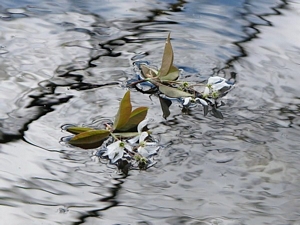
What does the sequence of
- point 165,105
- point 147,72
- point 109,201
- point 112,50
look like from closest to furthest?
point 109,201, point 165,105, point 147,72, point 112,50

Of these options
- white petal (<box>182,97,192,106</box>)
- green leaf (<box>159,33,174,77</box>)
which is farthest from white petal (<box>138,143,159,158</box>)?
green leaf (<box>159,33,174,77</box>)

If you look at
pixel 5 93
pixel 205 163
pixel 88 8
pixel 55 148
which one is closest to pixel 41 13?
pixel 88 8

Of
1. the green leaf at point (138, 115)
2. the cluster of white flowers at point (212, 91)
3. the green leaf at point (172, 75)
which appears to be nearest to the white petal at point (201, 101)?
the cluster of white flowers at point (212, 91)

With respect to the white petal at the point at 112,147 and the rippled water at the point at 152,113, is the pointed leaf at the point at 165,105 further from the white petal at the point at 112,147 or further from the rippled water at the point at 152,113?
the white petal at the point at 112,147

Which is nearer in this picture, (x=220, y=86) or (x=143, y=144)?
(x=143, y=144)

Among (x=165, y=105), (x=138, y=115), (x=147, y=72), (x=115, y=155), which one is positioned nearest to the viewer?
(x=115, y=155)

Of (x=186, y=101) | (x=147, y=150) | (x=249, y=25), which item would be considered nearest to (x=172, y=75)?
(x=186, y=101)

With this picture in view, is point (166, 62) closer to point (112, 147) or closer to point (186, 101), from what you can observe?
point (186, 101)
